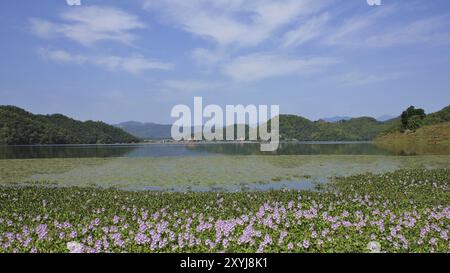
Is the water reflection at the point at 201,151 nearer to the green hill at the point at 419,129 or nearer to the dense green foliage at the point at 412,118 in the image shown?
the green hill at the point at 419,129

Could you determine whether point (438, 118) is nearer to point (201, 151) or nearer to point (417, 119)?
point (417, 119)

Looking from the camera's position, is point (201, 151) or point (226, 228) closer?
point (226, 228)

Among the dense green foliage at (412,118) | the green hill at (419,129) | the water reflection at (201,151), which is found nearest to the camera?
the water reflection at (201,151)

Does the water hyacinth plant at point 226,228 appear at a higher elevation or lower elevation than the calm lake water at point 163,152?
higher

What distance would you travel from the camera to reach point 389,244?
328 inches

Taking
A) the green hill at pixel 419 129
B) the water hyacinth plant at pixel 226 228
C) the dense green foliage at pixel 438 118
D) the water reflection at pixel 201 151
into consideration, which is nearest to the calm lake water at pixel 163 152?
the water reflection at pixel 201 151

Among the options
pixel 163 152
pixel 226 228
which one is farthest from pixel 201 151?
pixel 226 228

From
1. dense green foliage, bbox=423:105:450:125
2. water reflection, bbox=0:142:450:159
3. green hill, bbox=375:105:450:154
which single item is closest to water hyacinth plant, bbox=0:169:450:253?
water reflection, bbox=0:142:450:159

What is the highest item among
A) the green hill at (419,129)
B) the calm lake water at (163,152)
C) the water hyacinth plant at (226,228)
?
the green hill at (419,129)

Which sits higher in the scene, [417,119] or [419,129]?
[417,119]

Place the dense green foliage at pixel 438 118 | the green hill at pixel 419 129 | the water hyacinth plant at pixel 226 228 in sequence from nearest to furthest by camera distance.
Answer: the water hyacinth plant at pixel 226 228 < the green hill at pixel 419 129 < the dense green foliage at pixel 438 118
